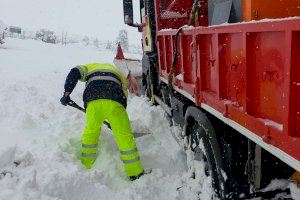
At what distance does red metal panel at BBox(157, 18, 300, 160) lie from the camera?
6.42 feet

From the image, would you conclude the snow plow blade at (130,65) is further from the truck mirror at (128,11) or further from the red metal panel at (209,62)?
the red metal panel at (209,62)

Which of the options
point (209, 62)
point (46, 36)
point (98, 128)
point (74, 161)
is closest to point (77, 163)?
point (74, 161)

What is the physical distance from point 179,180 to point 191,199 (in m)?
0.58

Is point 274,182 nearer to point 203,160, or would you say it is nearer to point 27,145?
point 203,160

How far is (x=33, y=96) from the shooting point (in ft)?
28.5

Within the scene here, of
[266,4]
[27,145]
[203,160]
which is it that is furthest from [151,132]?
[266,4]

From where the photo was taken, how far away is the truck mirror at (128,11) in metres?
6.43

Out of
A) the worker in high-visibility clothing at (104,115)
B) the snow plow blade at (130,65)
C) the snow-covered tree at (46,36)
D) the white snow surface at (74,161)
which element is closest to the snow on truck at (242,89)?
the white snow surface at (74,161)

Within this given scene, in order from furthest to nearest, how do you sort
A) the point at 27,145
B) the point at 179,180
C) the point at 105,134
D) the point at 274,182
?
1. the point at 105,134
2. the point at 27,145
3. the point at 179,180
4. the point at 274,182

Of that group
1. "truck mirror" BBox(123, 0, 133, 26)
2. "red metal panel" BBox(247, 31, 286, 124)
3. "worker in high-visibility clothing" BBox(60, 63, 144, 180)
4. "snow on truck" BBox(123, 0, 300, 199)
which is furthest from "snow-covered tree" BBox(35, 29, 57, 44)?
"red metal panel" BBox(247, 31, 286, 124)

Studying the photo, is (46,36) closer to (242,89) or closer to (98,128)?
(98,128)

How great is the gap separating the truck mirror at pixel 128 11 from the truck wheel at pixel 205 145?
9.84 ft

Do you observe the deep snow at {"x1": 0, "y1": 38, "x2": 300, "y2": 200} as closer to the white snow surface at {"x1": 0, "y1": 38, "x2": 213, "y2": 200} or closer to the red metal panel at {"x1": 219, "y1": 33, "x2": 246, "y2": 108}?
the white snow surface at {"x1": 0, "y1": 38, "x2": 213, "y2": 200}

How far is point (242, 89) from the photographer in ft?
8.36
